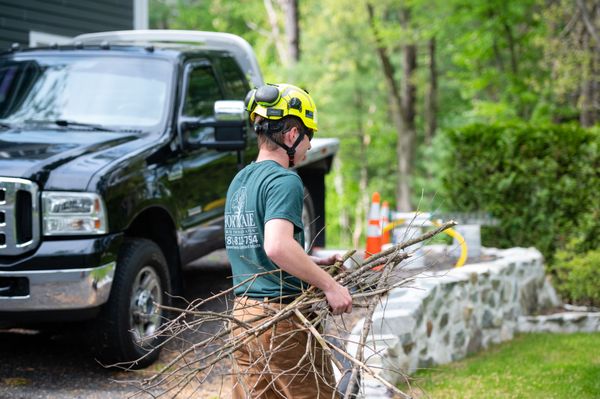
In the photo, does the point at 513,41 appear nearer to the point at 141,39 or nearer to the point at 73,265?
the point at 141,39

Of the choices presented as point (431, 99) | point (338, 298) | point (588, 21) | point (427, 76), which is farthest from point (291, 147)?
point (427, 76)

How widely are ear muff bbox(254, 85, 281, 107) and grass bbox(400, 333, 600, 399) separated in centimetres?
251

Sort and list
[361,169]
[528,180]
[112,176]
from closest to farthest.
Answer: [112,176] → [528,180] → [361,169]

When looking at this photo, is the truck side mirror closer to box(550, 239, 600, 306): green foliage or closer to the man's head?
the man's head

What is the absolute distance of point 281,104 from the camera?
340 centimetres

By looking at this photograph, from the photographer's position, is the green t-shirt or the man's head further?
the man's head

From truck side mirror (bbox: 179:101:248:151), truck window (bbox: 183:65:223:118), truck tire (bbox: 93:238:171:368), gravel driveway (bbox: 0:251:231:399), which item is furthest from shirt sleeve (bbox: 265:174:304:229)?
truck window (bbox: 183:65:223:118)

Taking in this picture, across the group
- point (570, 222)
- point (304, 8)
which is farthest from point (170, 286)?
point (304, 8)

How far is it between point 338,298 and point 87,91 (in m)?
4.32

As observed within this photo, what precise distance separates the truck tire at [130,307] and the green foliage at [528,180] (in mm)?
6296

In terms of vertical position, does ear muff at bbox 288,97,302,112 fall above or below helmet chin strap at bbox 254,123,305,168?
above

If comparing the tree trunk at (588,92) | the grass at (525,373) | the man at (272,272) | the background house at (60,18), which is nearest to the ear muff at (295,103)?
the man at (272,272)

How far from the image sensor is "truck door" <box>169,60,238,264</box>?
22.1 ft

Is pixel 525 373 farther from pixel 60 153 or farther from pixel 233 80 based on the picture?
pixel 60 153
